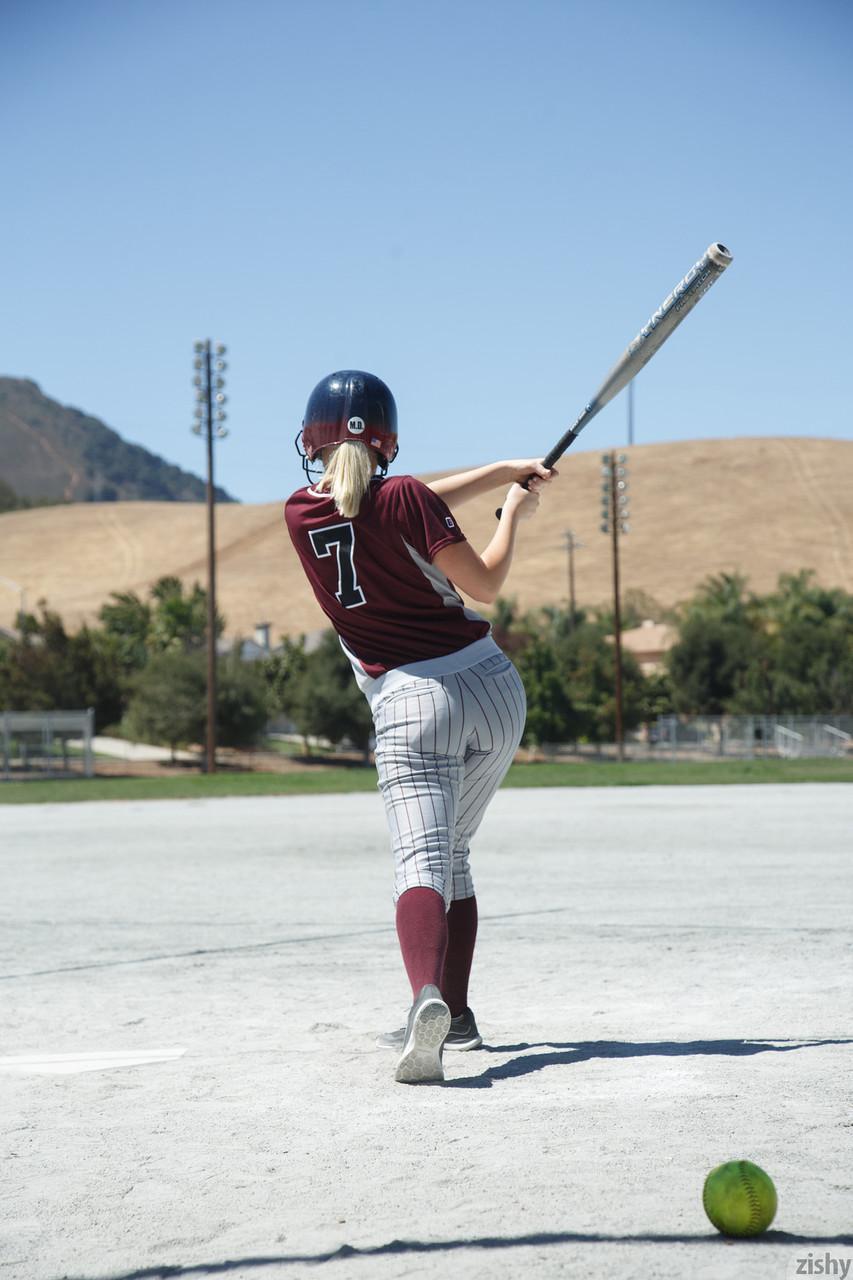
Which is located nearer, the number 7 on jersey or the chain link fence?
the number 7 on jersey

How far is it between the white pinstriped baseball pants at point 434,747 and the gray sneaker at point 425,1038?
1.34 feet

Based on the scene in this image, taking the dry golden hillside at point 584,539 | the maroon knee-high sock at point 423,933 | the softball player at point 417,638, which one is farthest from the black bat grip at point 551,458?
the dry golden hillside at point 584,539

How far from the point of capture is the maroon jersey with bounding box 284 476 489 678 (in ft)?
13.9

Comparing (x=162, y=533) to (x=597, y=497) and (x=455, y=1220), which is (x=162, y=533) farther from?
(x=455, y=1220)

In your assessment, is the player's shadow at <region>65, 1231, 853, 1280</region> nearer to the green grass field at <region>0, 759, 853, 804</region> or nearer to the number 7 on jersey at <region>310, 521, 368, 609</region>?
the number 7 on jersey at <region>310, 521, 368, 609</region>

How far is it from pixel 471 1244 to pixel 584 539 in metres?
134

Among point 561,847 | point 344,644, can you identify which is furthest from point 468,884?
point 561,847

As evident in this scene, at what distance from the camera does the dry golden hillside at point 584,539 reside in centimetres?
12394

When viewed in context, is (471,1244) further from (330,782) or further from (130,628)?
(130,628)

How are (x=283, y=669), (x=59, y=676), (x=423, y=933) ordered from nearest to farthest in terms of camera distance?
(x=423, y=933) < (x=59, y=676) < (x=283, y=669)

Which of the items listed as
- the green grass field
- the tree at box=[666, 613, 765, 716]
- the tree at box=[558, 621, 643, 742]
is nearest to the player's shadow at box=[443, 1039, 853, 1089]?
the green grass field

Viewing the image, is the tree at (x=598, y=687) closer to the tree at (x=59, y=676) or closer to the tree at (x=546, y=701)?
the tree at (x=546, y=701)

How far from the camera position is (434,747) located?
4.24 metres

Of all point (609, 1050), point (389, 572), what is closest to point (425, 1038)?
point (609, 1050)
